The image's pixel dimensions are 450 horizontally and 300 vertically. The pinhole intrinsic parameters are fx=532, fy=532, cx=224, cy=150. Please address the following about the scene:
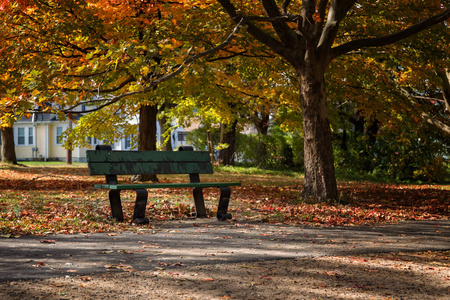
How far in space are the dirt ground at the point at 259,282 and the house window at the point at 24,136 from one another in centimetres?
4838

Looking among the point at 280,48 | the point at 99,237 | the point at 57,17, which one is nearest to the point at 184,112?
the point at 57,17

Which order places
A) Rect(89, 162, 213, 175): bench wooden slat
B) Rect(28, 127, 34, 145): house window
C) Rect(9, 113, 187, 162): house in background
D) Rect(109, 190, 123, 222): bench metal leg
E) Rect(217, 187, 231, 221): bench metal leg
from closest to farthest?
Rect(89, 162, 213, 175): bench wooden slat < Rect(109, 190, 123, 222): bench metal leg < Rect(217, 187, 231, 221): bench metal leg < Rect(9, 113, 187, 162): house in background < Rect(28, 127, 34, 145): house window

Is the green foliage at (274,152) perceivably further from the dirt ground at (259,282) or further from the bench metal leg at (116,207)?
the dirt ground at (259,282)

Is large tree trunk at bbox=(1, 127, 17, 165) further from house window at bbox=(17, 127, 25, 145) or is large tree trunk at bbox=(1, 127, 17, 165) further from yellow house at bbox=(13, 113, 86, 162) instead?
house window at bbox=(17, 127, 25, 145)

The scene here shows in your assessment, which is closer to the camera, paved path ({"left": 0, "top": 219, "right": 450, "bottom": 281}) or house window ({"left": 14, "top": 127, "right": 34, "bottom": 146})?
paved path ({"left": 0, "top": 219, "right": 450, "bottom": 281})

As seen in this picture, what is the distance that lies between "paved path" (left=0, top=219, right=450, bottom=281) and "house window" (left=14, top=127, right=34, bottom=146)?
1774 inches

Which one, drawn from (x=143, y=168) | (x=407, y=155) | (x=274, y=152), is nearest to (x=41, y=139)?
(x=274, y=152)

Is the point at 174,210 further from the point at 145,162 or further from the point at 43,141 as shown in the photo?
the point at 43,141

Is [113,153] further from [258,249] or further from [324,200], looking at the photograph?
[324,200]

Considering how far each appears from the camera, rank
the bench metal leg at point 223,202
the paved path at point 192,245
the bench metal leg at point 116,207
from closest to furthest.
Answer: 1. the paved path at point 192,245
2. the bench metal leg at point 116,207
3. the bench metal leg at point 223,202

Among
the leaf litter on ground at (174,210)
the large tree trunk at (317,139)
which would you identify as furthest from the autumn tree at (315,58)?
the leaf litter on ground at (174,210)

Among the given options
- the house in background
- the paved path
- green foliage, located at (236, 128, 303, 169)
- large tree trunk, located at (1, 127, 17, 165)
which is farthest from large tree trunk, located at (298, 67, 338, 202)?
the house in background

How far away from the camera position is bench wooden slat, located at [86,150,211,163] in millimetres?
8383

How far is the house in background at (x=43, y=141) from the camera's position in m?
49.0
